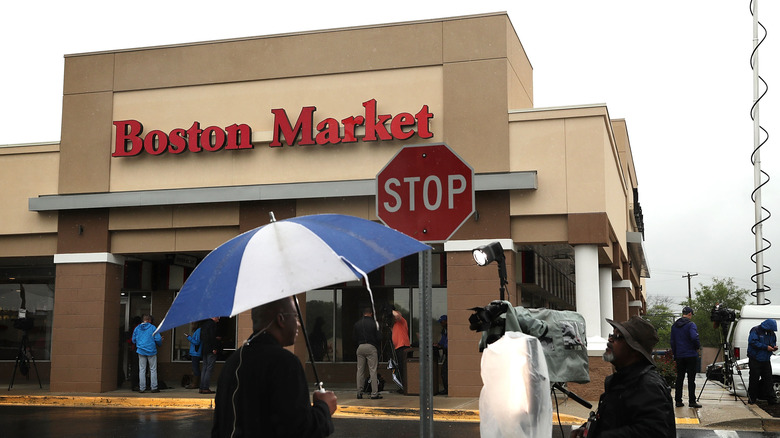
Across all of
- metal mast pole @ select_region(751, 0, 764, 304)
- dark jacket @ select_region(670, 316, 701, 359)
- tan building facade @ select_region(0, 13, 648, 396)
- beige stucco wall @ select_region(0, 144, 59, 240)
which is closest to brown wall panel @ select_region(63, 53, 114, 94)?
tan building facade @ select_region(0, 13, 648, 396)

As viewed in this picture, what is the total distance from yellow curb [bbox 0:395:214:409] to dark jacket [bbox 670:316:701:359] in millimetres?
9142

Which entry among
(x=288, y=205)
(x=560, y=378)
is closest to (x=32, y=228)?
(x=288, y=205)

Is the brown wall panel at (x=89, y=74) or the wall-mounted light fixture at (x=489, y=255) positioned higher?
the brown wall panel at (x=89, y=74)

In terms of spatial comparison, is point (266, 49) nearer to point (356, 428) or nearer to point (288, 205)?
point (288, 205)

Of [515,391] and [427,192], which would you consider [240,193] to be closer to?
Answer: [427,192]

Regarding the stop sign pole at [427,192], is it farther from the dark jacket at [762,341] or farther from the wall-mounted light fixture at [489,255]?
the dark jacket at [762,341]

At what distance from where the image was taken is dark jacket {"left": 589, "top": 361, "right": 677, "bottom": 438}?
14.2 ft

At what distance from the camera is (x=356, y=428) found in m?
12.8

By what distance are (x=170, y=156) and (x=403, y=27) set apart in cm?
616

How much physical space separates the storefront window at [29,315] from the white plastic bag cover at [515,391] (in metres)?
20.4

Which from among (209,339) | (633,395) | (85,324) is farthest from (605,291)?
(633,395)

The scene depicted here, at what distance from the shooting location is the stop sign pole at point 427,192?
673cm

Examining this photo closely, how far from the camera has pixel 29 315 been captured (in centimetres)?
2336

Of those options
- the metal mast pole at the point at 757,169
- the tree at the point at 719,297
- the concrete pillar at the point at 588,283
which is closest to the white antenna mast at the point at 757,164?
the metal mast pole at the point at 757,169
